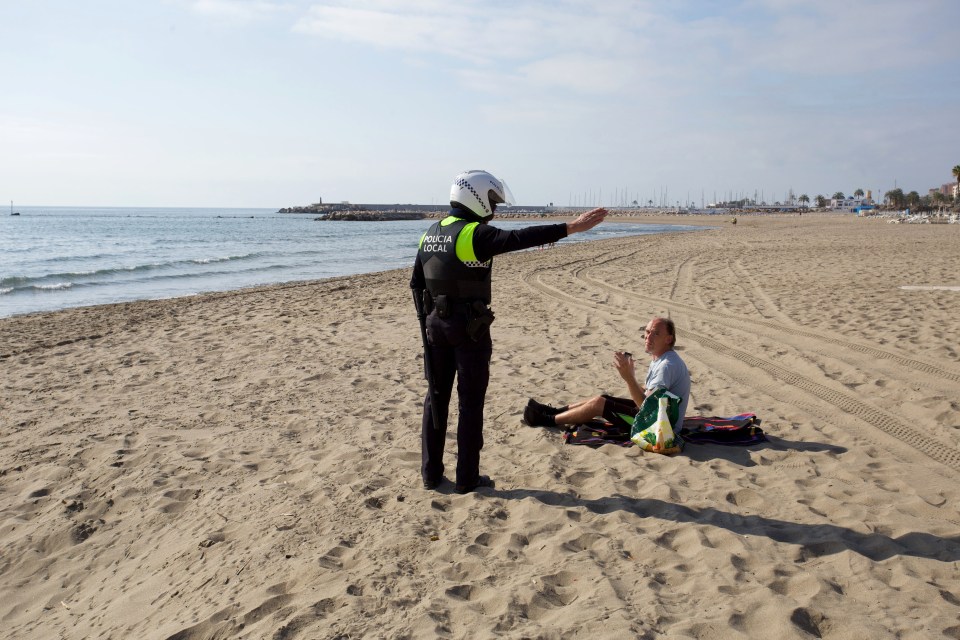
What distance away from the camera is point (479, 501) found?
4.43 meters

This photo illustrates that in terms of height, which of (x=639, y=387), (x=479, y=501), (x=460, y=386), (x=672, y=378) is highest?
(x=460, y=386)

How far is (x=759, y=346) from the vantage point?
29.0ft

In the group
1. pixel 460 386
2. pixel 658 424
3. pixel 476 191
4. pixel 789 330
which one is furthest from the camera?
pixel 789 330

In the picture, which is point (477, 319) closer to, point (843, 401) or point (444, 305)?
point (444, 305)

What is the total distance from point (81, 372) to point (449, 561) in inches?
272

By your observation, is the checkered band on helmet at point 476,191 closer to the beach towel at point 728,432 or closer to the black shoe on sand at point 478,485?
the black shoe on sand at point 478,485

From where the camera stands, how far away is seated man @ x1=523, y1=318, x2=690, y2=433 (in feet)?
17.4

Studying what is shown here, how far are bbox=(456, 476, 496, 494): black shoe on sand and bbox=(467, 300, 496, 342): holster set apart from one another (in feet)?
3.47

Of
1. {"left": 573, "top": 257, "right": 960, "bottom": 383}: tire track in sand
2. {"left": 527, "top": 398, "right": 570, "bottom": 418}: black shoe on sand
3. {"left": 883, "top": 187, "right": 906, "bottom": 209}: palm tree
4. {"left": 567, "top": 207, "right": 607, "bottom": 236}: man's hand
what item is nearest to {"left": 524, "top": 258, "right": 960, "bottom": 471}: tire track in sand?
{"left": 573, "top": 257, "right": 960, "bottom": 383}: tire track in sand

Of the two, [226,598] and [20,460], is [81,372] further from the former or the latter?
[226,598]

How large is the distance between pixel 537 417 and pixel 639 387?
0.93m

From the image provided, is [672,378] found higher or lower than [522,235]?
lower

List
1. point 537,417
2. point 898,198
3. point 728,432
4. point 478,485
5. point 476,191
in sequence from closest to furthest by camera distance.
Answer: point 476,191
point 478,485
point 728,432
point 537,417
point 898,198

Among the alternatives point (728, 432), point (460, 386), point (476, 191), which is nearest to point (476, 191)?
point (476, 191)
